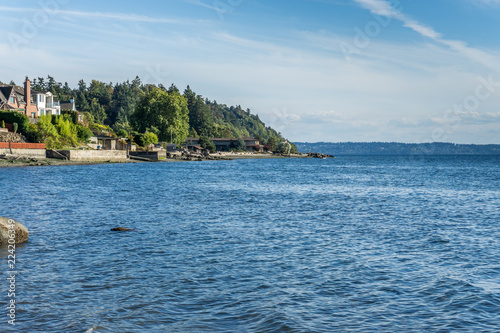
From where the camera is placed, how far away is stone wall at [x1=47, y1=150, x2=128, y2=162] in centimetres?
9082

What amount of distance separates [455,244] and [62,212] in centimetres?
2283

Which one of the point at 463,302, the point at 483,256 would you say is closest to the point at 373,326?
the point at 463,302

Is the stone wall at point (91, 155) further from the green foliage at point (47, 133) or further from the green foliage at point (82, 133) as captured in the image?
the green foliage at point (82, 133)

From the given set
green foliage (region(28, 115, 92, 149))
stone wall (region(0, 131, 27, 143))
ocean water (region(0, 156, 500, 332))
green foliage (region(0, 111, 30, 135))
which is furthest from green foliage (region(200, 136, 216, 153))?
ocean water (region(0, 156, 500, 332))

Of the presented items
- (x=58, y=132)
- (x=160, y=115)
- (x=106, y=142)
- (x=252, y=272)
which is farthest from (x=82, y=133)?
(x=252, y=272)

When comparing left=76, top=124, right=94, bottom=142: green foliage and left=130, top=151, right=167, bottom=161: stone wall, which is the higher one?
left=76, top=124, right=94, bottom=142: green foliage

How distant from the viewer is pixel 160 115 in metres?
152

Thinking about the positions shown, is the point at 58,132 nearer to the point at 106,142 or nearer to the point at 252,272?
the point at 106,142

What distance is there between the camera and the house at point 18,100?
10300cm

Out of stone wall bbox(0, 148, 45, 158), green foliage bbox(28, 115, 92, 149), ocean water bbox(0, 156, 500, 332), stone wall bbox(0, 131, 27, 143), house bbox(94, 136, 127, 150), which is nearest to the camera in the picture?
ocean water bbox(0, 156, 500, 332)

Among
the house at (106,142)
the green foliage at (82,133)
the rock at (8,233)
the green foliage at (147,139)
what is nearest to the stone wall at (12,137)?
the green foliage at (82,133)

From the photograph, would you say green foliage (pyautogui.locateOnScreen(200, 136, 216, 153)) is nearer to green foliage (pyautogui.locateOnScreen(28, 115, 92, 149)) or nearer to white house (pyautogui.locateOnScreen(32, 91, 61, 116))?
white house (pyautogui.locateOnScreen(32, 91, 61, 116))

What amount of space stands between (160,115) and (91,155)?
170ft

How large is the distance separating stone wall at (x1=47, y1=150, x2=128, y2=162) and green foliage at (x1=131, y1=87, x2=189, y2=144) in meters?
34.2
